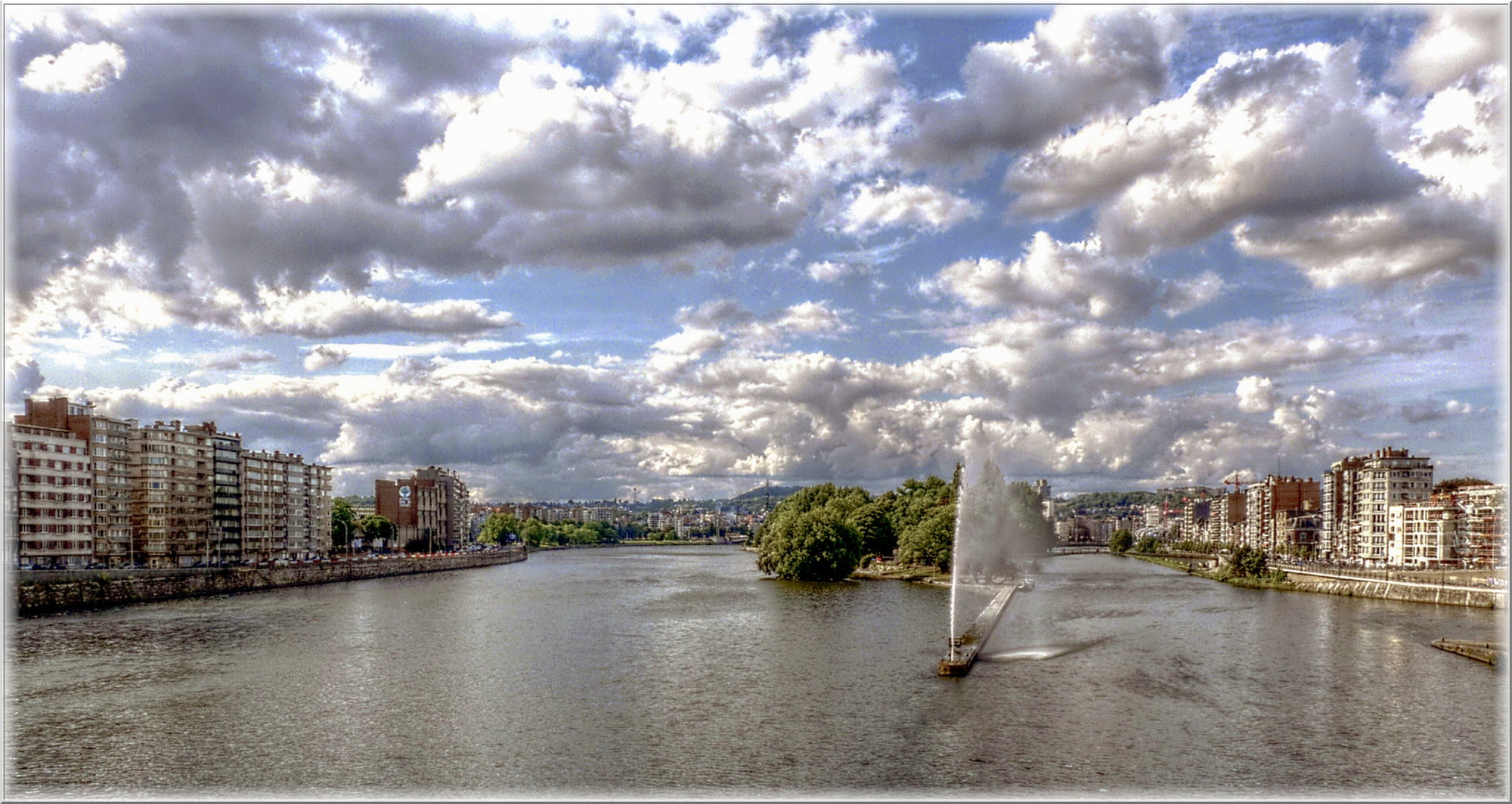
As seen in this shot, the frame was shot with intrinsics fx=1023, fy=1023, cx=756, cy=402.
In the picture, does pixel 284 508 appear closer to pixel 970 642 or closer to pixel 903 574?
pixel 903 574

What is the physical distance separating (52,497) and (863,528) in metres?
100

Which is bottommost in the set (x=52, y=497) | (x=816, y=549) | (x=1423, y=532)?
(x=1423, y=532)

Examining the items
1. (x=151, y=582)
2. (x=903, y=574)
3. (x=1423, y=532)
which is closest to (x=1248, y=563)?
(x=1423, y=532)

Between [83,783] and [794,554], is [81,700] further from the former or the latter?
[794,554]

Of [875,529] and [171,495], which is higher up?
[171,495]

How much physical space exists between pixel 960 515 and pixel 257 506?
12046 centimetres

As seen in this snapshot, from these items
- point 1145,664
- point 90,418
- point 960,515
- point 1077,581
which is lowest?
point 1077,581

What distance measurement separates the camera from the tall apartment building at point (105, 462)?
383 ft

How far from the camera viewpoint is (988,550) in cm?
13338

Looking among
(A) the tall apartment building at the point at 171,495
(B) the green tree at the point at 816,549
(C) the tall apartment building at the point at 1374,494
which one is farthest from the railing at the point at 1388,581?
(A) the tall apartment building at the point at 171,495

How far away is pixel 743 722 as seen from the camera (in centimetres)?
3972

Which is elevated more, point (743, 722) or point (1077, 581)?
point (743, 722)

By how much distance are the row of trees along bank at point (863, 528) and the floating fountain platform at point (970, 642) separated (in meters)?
34.0

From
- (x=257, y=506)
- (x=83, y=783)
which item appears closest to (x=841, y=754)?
(x=83, y=783)
